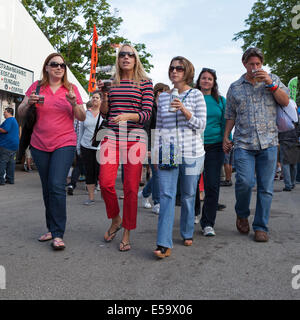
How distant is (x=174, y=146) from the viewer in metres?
3.81

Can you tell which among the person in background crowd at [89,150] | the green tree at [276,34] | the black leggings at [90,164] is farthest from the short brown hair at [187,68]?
the green tree at [276,34]

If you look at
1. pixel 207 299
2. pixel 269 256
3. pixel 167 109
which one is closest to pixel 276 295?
pixel 207 299

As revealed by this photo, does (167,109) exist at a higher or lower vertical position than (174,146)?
higher

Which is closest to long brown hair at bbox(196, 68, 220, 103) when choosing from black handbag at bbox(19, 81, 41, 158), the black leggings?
black handbag at bbox(19, 81, 41, 158)

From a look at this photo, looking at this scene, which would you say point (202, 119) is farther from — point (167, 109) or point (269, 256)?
point (269, 256)

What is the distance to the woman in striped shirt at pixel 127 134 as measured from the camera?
394 centimetres

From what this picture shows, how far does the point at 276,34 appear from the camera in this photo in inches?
866

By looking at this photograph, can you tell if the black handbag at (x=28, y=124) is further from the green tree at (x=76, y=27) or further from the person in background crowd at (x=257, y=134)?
the green tree at (x=76, y=27)

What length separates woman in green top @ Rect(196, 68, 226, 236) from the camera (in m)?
4.61

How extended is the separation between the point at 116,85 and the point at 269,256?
2284 millimetres

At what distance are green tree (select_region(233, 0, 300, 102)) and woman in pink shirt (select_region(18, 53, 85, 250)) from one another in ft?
64.1

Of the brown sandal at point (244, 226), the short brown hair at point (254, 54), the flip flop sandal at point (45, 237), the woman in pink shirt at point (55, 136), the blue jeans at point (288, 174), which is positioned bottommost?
the flip flop sandal at point (45, 237)

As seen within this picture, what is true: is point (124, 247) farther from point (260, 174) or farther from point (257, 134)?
point (257, 134)

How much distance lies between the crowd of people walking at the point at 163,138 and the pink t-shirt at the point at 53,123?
0.03 ft
